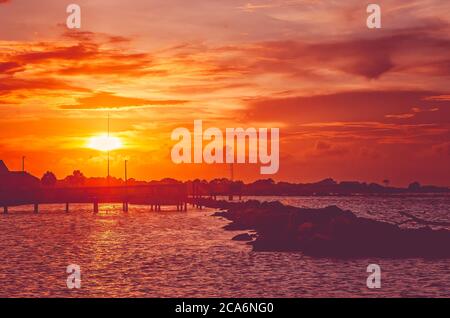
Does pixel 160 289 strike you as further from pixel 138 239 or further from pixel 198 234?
pixel 198 234

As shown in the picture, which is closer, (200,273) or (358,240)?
(200,273)

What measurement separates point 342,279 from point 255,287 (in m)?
7.26

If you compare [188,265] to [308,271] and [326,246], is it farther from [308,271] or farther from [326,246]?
[326,246]

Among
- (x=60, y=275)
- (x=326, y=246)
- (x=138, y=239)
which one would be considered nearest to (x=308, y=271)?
(x=326, y=246)

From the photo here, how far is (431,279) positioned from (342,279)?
6.72 m

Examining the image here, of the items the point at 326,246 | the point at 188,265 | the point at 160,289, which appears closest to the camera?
the point at 160,289

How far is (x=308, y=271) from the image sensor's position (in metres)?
47.2

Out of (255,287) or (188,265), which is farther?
(188,265)

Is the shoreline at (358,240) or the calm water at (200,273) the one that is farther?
the shoreline at (358,240)

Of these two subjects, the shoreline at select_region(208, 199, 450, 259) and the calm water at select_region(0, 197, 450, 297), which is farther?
the shoreline at select_region(208, 199, 450, 259)

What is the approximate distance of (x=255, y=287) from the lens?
40375 millimetres
